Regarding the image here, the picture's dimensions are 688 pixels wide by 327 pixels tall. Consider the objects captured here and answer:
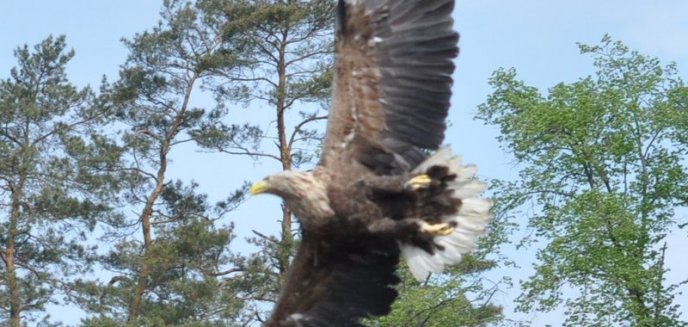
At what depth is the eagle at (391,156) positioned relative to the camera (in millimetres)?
9359

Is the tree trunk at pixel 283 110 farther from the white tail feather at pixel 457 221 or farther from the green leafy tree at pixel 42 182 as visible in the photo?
the white tail feather at pixel 457 221

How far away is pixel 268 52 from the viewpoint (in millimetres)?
24828

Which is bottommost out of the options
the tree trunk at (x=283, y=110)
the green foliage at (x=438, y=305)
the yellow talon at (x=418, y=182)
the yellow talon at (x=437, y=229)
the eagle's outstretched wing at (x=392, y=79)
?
the yellow talon at (x=437, y=229)

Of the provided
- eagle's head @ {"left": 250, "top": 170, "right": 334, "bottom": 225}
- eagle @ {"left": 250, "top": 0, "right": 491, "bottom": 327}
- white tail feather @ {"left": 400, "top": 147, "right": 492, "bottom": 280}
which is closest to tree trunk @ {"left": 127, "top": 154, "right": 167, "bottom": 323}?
white tail feather @ {"left": 400, "top": 147, "right": 492, "bottom": 280}

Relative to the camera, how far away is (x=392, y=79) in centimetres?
963

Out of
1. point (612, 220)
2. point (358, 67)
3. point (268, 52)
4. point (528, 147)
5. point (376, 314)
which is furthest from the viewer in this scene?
point (268, 52)

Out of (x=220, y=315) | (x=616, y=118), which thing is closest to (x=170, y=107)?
(x=220, y=315)

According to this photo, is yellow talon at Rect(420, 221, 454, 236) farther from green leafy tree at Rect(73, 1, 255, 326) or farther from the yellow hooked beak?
green leafy tree at Rect(73, 1, 255, 326)

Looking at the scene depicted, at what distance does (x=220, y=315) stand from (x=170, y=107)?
4327 millimetres

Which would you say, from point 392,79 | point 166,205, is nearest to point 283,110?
point 166,205

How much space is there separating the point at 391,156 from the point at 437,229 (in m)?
0.48

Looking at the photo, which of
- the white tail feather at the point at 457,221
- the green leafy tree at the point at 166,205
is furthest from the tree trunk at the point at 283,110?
the white tail feather at the point at 457,221

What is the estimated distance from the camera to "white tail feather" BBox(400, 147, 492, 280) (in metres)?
9.48

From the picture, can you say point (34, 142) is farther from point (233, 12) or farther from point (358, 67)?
point (358, 67)
